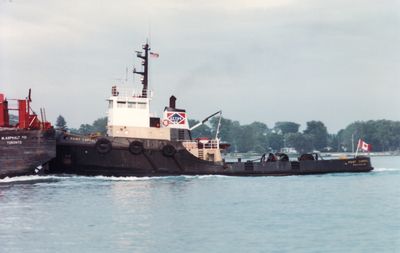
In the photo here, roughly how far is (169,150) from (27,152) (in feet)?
26.4

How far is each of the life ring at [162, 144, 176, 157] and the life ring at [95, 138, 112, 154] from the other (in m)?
3.19

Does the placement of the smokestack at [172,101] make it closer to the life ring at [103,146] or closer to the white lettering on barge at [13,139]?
the life ring at [103,146]

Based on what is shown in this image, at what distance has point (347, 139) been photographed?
614 feet

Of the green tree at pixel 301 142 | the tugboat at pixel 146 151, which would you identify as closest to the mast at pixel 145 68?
the tugboat at pixel 146 151

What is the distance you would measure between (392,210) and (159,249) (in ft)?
42.1

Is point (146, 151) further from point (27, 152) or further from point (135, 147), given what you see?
point (27, 152)

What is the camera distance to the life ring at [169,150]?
41.1 m

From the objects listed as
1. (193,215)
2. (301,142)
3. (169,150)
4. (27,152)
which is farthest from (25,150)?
(301,142)

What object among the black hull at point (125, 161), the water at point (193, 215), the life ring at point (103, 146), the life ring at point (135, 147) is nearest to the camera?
the water at point (193, 215)

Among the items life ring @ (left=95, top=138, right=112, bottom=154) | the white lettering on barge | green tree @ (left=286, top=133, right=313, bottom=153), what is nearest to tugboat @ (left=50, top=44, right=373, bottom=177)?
life ring @ (left=95, top=138, right=112, bottom=154)

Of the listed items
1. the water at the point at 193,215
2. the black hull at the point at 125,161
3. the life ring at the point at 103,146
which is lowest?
the water at the point at 193,215

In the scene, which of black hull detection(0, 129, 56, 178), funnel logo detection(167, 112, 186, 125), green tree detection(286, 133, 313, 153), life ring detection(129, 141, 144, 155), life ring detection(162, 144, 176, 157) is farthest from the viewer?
green tree detection(286, 133, 313, 153)

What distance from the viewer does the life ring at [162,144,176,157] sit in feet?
135

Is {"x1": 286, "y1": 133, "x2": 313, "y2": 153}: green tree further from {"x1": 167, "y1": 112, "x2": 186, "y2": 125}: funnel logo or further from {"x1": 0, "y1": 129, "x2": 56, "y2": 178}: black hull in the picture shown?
{"x1": 0, "y1": 129, "x2": 56, "y2": 178}: black hull
